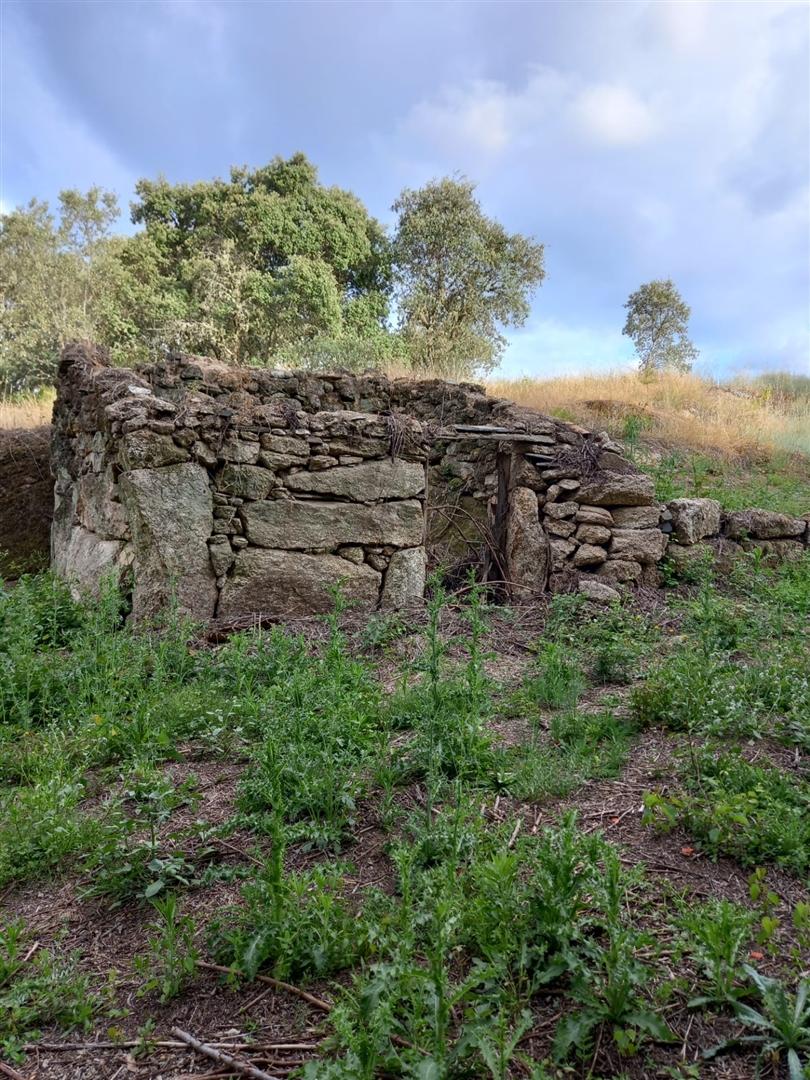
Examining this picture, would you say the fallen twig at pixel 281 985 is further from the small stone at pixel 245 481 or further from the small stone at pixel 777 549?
the small stone at pixel 777 549

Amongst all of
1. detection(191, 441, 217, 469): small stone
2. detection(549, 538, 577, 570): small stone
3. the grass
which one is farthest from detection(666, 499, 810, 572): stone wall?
detection(191, 441, 217, 469): small stone

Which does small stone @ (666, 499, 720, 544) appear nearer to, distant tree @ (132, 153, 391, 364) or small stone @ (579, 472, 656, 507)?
small stone @ (579, 472, 656, 507)

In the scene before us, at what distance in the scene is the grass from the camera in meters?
1.55

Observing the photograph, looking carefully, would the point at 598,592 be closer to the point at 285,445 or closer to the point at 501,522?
the point at 501,522

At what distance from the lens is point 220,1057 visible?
1.57m

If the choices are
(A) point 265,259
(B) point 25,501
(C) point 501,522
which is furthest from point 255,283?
(C) point 501,522

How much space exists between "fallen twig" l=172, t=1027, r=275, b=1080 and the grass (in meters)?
0.05

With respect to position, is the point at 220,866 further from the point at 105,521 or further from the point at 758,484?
the point at 758,484

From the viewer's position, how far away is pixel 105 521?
18.0 ft

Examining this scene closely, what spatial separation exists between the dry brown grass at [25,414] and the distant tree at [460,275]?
9.39 m

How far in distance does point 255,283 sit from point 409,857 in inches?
718

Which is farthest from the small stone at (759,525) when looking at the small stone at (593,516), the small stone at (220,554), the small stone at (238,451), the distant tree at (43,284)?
the distant tree at (43,284)

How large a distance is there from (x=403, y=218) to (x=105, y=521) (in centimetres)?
1584

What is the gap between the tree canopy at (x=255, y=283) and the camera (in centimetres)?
1716
